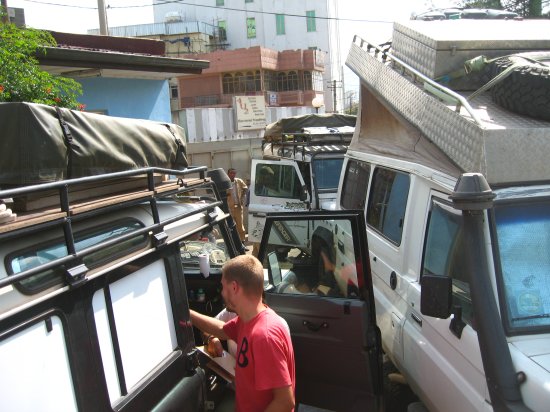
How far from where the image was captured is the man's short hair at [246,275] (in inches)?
98.6

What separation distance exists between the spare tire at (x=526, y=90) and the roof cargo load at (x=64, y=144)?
6.79 ft

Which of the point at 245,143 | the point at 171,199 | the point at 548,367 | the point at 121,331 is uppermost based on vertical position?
A: the point at 171,199

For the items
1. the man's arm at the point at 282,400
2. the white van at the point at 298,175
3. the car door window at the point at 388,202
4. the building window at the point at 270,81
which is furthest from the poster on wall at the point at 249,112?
the man's arm at the point at 282,400

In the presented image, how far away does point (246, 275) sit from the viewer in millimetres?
2500

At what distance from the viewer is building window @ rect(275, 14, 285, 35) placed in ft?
162

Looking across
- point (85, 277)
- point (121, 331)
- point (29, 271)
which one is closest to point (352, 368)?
point (121, 331)

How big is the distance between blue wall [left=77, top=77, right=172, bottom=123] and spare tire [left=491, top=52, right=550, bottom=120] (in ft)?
29.9

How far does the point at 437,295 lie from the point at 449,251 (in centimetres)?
67

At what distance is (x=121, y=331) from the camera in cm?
215

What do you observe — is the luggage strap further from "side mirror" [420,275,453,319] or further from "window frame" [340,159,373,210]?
"window frame" [340,159,373,210]

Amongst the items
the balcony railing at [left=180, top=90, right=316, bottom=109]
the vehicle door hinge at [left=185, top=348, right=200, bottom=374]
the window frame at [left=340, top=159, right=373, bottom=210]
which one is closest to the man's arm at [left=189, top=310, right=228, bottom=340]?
the vehicle door hinge at [left=185, top=348, right=200, bottom=374]

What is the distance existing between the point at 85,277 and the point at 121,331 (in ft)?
1.13

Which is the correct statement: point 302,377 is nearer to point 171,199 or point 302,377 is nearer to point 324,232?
point 324,232

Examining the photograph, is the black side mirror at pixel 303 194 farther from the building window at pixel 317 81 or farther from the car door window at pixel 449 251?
the building window at pixel 317 81
